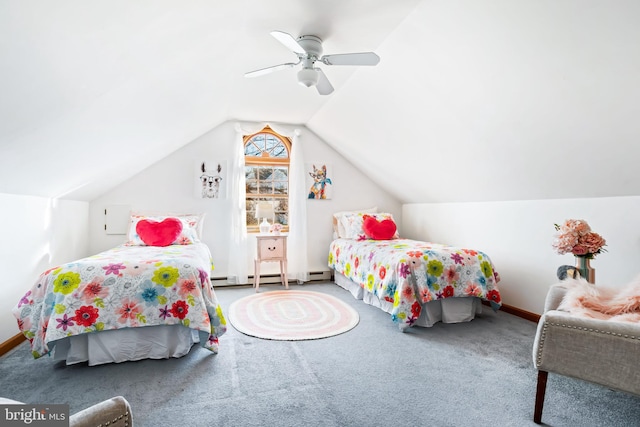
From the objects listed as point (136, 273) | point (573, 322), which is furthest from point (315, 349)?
point (573, 322)

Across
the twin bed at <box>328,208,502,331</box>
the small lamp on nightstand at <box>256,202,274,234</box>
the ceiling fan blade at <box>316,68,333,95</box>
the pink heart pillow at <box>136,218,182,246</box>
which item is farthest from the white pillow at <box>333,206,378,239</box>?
the ceiling fan blade at <box>316,68,333,95</box>

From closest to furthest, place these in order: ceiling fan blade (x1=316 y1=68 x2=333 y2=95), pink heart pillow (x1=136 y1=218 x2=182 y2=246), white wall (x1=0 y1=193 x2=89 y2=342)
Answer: white wall (x1=0 y1=193 x2=89 y2=342) → ceiling fan blade (x1=316 y1=68 x2=333 y2=95) → pink heart pillow (x1=136 y1=218 x2=182 y2=246)

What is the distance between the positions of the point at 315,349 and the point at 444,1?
243 centimetres

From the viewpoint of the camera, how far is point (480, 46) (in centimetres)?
206

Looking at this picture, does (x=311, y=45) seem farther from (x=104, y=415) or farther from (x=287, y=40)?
(x=104, y=415)

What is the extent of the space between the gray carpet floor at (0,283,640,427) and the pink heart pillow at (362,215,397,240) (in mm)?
1727

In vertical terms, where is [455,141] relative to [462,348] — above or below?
above

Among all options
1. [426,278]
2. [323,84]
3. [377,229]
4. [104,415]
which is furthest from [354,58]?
[377,229]

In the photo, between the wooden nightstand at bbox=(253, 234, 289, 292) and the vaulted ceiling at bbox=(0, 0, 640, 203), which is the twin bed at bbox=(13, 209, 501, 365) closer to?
the vaulted ceiling at bbox=(0, 0, 640, 203)

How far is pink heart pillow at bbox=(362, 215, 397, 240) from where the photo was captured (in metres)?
4.21

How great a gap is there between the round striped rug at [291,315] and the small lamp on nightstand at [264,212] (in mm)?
851

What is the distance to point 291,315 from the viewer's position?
3.22 m

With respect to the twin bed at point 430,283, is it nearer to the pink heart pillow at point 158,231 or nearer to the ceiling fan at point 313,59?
the ceiling fan at point 313,59

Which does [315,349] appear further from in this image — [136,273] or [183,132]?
[183,132]
